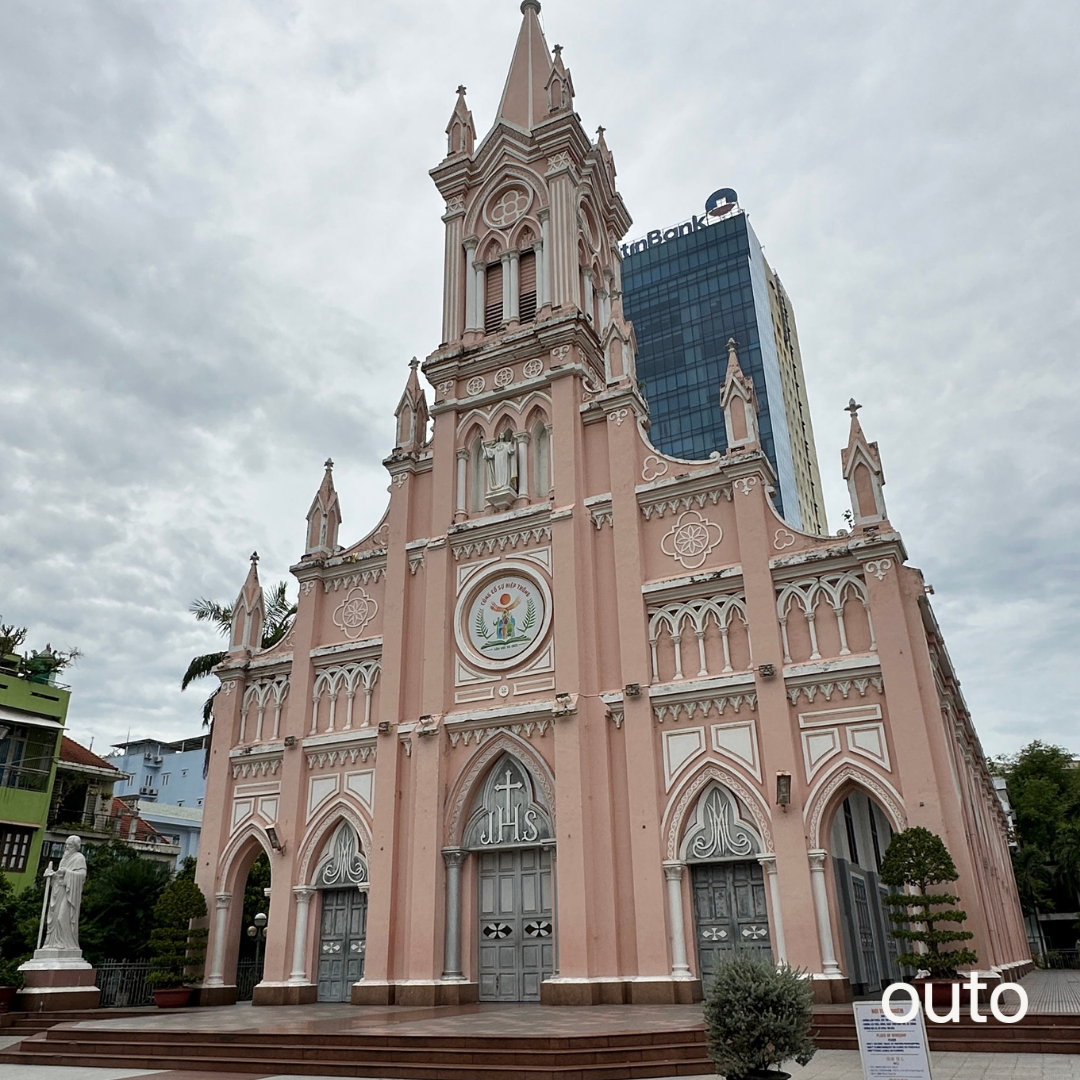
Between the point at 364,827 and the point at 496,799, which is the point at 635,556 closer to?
the point at 496,799

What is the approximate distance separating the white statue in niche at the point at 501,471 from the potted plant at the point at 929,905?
37.1 feet

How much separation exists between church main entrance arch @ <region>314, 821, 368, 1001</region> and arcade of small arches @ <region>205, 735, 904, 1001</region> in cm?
3

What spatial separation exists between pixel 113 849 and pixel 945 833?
2435 cm

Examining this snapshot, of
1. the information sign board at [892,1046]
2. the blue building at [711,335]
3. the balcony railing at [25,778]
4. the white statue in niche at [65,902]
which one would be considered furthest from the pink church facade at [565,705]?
the blue building at [711,335]

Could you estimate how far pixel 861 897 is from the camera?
20.8 meters

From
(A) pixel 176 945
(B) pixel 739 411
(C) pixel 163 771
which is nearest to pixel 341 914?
(A) pixel 176 945

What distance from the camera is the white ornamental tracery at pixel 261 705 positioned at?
23672 mm

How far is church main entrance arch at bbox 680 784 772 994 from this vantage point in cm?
1734

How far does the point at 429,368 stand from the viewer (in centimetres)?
2491

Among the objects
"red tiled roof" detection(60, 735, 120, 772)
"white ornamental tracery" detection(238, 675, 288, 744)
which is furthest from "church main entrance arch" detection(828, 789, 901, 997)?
"red tiled roof" detection(60, 735, 120, 772)

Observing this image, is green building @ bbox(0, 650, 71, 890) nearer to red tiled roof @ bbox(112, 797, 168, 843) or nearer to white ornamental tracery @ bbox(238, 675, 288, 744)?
red tiled roof @ bbox(112, 797, 168, 843)

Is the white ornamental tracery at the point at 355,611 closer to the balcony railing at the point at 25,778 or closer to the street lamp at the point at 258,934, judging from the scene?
the street lamp at the point at 258,934

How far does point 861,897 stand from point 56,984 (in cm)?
1662

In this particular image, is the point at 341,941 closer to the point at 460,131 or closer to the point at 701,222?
the point at 460,131
